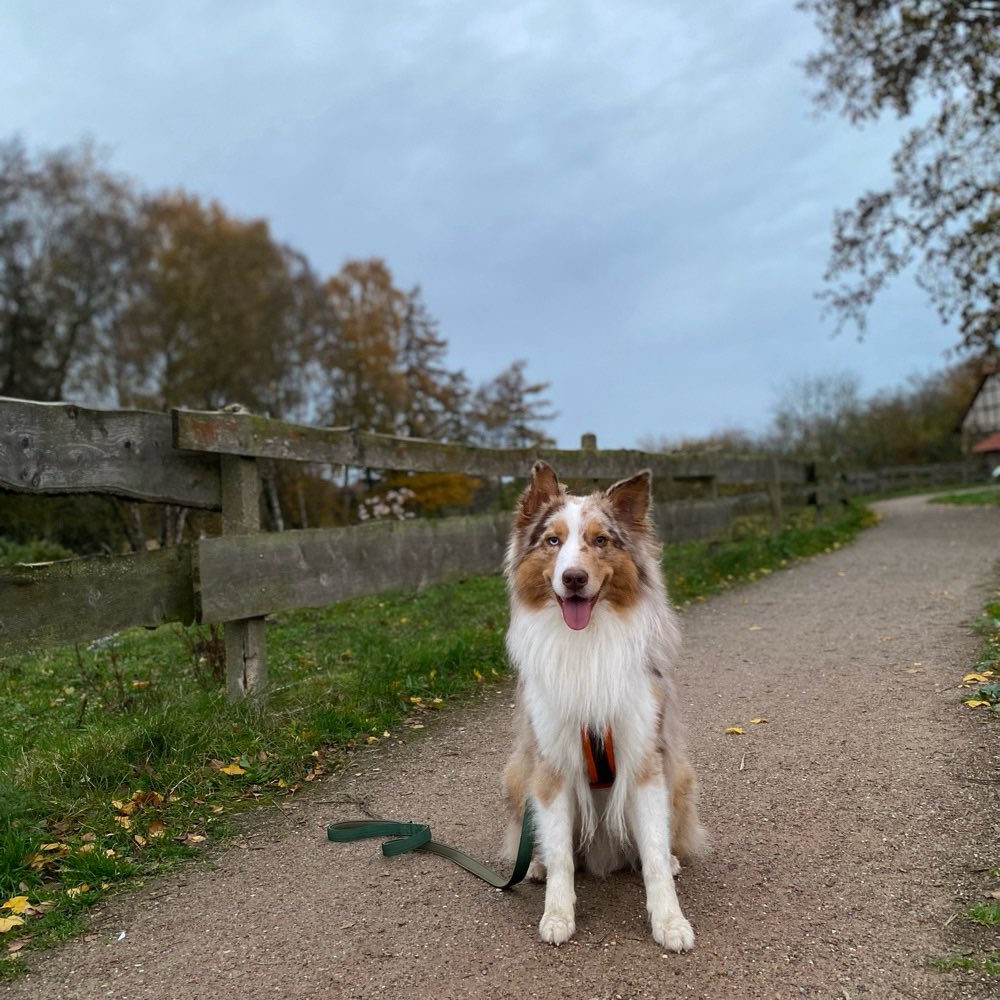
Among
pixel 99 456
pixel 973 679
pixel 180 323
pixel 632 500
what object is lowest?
pixel 973 679

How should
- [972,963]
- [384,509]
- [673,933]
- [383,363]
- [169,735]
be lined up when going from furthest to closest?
[383,363], [384,509], [169,735], [673,933], [972,963]

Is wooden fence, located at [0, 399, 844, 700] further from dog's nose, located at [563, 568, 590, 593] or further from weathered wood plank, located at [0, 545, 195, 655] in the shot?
dog's nose, located at [563, 568, 590, 593]

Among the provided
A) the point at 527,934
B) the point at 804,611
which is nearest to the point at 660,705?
the point at 527,934

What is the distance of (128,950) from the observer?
3092mm

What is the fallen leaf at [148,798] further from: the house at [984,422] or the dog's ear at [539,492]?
the house at [984,422]

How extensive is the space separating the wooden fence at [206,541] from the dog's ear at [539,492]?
227cm

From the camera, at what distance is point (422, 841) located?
379 cm

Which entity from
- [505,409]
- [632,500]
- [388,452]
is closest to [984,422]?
[505,409]

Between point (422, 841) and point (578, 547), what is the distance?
5.33ft

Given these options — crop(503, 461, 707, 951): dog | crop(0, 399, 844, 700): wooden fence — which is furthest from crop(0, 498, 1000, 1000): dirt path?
crop(0, 399, 844, 700): wooden fence

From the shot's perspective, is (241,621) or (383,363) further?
(383,363)

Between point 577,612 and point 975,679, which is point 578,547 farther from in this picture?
point 975,679

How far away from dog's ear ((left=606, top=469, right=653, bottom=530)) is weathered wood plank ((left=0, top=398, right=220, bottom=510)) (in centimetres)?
271

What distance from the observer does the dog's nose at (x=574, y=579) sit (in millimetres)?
3129
